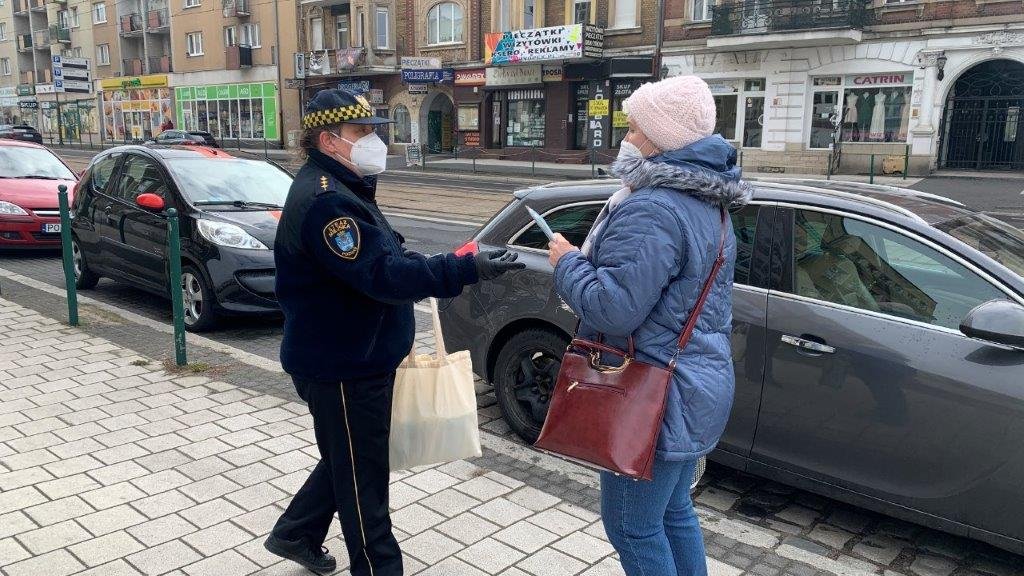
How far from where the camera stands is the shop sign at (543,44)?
2997cm

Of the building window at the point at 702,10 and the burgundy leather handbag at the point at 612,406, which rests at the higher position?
the building window at the point at 702,10

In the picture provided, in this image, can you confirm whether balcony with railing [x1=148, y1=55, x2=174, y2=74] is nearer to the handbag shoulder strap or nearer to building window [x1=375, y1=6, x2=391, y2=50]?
building window [x1=375, y1=6, x2=391, y2=50]

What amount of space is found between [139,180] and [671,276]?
6.97m

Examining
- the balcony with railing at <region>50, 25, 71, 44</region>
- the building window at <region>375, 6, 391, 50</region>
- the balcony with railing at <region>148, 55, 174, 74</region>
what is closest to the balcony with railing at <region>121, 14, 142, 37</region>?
the balcony with railing at <region>148, 55, 174, 74</region>

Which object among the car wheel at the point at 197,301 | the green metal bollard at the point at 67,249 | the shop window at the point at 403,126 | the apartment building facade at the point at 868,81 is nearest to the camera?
the green metal bollard at the point at 67,249

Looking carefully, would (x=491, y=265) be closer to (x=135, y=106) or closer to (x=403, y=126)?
(x=403, y=126)

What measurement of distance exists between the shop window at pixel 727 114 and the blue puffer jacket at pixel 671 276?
2696 cm

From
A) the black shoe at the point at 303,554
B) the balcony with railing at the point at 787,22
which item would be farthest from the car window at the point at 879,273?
the balcony with railing at the point at 787,22

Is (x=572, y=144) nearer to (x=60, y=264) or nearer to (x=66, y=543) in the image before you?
(x=60, y=264)

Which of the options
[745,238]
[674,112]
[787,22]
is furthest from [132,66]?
[674,112]

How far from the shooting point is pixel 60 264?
10.4 m

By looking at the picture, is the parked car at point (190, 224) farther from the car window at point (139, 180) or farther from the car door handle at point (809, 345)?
the car door handle at point (809, 345)

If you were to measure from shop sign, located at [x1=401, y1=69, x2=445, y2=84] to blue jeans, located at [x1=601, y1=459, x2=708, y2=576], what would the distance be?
114ft

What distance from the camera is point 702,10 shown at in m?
Answer: 28.6
